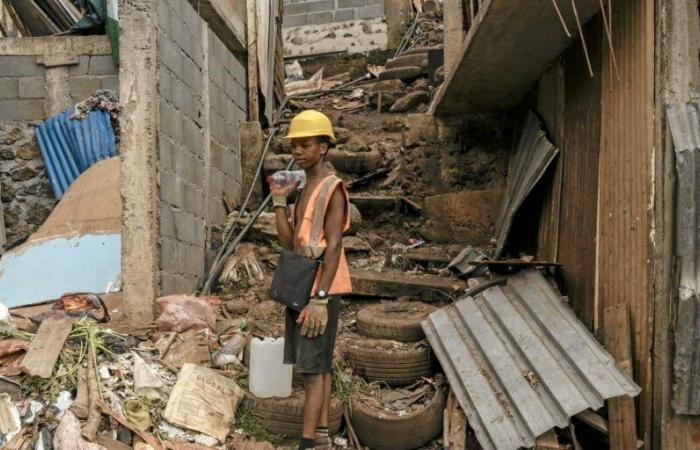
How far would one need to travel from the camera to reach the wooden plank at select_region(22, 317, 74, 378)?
3361 mm

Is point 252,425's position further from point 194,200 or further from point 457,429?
point 194,200

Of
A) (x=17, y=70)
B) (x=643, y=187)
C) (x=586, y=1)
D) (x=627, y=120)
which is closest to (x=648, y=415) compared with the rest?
(x=643, y=187)

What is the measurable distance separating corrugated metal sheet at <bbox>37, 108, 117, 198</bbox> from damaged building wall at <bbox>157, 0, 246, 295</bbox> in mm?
1343

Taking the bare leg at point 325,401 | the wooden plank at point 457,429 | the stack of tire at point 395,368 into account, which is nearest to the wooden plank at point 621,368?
the wooden plank at point 457,429

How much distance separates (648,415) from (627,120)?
1729mm

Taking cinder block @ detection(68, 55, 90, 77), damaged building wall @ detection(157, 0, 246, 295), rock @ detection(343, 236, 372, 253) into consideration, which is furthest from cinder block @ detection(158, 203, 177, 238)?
cinder block @ detection(68, 55, 90, 77)

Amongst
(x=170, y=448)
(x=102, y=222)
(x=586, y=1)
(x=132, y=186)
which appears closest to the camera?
(x=170, y=448)

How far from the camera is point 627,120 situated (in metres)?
3.61

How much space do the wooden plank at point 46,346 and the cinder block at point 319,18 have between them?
10.9m

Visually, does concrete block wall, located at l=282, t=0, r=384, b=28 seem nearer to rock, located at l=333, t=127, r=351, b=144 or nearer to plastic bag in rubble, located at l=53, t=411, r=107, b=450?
rock, located at l=333, t=127, r=351, b=144

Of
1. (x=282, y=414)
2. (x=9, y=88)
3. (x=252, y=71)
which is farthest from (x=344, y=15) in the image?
(x=282, y=414)

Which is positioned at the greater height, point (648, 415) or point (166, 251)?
point (166, 251)

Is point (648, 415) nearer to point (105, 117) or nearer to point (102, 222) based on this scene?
point (102, 222)

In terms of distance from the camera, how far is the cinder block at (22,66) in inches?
265
